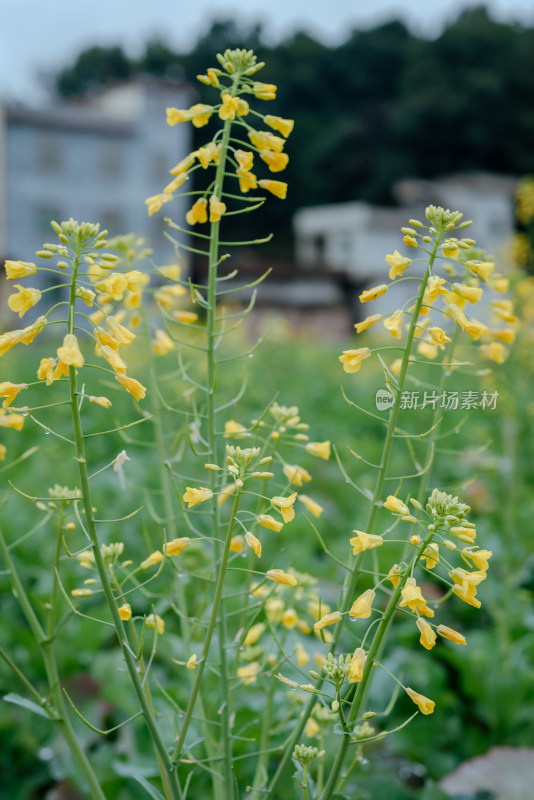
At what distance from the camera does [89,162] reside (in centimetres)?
2753

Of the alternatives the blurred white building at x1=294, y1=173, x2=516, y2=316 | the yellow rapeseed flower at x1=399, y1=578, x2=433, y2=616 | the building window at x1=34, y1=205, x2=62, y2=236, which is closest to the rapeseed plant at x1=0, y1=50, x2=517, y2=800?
the yellow rapeseed flower at x1=399, y1=578, x2=433, y2=616

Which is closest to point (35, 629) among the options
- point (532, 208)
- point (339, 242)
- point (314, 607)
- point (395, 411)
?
point (314, 607)

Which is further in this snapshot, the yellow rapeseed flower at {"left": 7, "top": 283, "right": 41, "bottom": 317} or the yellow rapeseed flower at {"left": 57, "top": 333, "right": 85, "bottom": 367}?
the yellow rapeseed flower at {"left": 7, "top": 283, "right": 41, "bottom": 317}

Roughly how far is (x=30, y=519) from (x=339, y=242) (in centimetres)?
2979

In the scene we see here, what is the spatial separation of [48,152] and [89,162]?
1.64m

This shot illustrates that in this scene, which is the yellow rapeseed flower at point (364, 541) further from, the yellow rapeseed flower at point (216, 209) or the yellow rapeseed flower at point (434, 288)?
the yellow rapeseed flower at point (216, 209)

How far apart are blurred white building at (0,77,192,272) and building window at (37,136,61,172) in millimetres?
36

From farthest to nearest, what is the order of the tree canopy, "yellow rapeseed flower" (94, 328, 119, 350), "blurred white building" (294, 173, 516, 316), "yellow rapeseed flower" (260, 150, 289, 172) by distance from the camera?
the tree canopy, "blurred white building" (294, 173, 516, 316), "yellow rapeseed flower" (260, 150, 289, 172), "yellow rapeseed flower" (94, 328, 119, 350)

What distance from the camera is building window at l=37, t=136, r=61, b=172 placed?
26172 mm

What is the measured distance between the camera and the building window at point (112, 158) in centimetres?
2733

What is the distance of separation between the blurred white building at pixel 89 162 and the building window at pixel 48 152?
4cm

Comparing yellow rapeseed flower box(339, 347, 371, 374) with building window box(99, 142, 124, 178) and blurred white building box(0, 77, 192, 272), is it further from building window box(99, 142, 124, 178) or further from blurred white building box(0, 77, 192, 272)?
building window box(99, 142, 124, 178)

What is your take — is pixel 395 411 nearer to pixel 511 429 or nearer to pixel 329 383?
pixel 511 429

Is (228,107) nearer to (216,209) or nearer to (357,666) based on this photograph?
(216,209)
